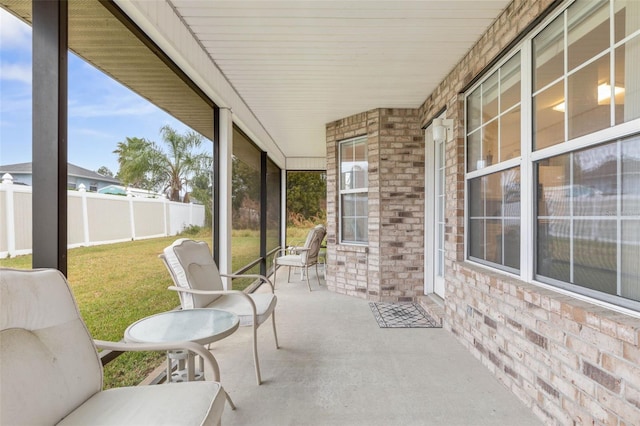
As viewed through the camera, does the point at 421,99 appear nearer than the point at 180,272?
No

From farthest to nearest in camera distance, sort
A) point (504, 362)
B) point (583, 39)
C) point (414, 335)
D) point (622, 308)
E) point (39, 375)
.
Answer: point (414, 335) → point (504, 362) → point (583, 39) → point (622, 308) → point (39, 375)

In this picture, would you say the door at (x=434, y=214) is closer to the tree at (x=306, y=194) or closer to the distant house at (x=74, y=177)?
the distant house at (x=74, y=177)

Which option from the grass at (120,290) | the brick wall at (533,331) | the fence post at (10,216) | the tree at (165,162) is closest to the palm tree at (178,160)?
the tree at (165,162)

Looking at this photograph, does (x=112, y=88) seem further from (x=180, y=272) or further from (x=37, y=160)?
(x=180, y=272)

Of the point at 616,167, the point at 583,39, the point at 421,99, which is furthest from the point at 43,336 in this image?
the point at 421,99

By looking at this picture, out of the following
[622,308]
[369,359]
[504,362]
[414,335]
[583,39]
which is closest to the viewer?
[622,308]

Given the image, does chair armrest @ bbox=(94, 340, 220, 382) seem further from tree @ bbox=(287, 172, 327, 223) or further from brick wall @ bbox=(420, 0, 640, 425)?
tree @ bbox=(287, 172, 327, 223)

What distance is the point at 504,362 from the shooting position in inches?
83.0

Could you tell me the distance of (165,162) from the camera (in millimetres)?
2816

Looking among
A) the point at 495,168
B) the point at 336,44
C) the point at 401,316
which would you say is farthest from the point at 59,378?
the point at 401,316

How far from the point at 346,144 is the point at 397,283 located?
→ 231 cm

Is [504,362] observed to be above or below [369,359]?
above

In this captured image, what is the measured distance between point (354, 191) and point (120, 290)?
10.7ft

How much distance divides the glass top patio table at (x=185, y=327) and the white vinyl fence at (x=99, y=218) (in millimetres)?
622
